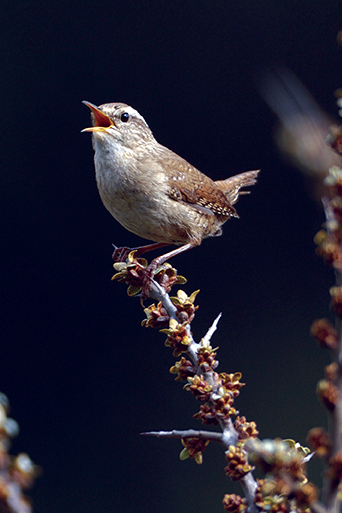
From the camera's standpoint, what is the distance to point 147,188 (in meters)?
1.76

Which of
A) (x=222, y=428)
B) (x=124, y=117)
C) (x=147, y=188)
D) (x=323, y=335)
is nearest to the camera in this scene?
(x=323, y=335)

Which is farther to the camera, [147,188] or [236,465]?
[147,188]

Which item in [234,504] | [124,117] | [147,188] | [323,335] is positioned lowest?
[234,504]

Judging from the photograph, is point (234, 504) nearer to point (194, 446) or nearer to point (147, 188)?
point (194, 446)

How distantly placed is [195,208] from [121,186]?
0.36 metres

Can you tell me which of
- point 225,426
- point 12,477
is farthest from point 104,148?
point 12,477

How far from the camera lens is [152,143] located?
209cm

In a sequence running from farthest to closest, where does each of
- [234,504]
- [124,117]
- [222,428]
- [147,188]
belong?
1. [124,117]
2. [147,188]
3. [222,428]
4. [234,504]

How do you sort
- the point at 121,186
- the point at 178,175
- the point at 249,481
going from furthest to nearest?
the point at 178,175 < the point at 121,186 < the point at 249,481

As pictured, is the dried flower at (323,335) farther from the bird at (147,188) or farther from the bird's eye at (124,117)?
the bird's eye at (124,117)

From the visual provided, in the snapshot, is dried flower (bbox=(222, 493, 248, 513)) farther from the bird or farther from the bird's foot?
the bird

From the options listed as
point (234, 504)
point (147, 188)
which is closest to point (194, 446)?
point (234, 504)

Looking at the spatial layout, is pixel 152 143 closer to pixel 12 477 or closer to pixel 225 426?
pixel 225 426

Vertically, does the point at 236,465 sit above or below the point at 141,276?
below
